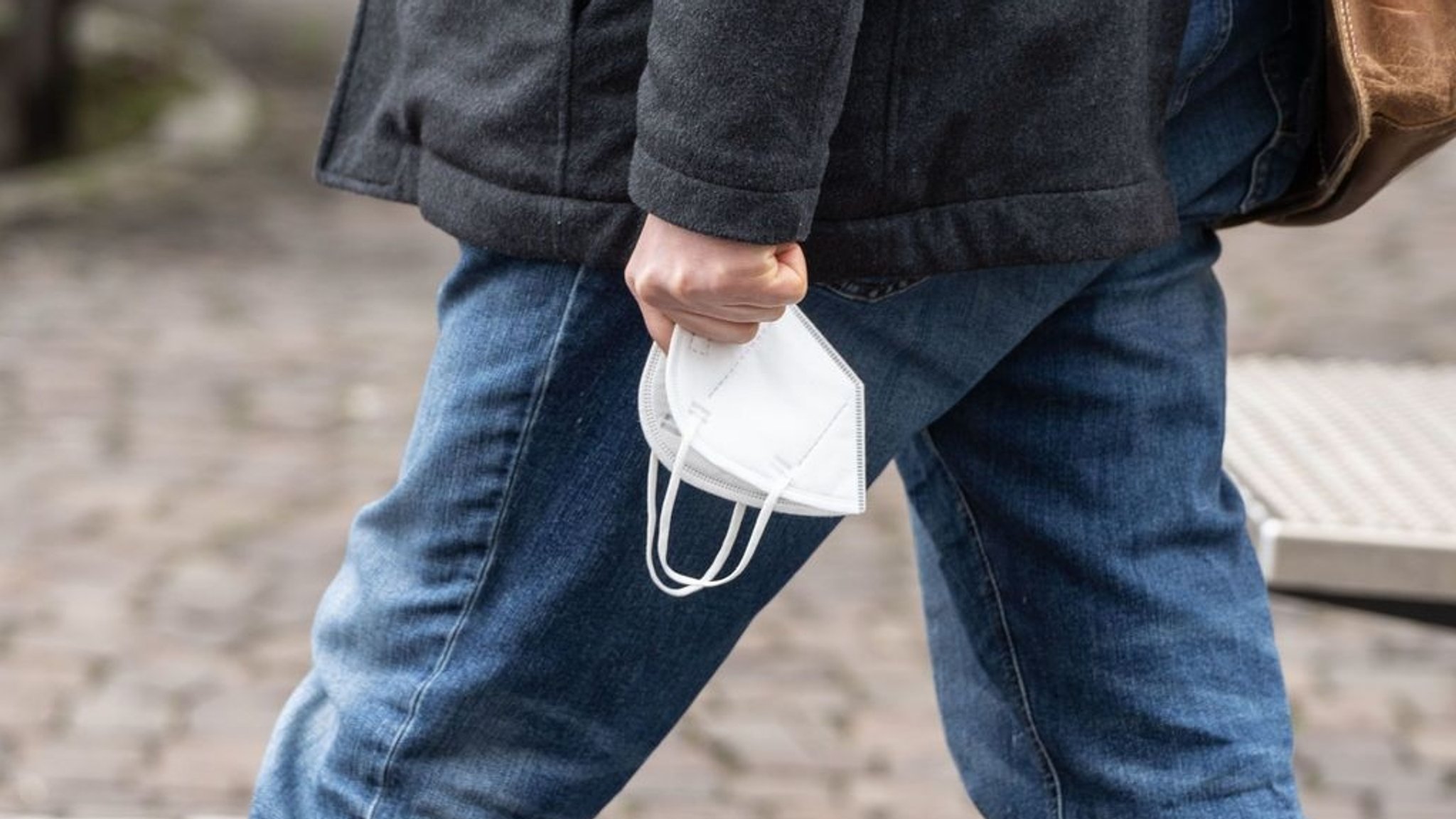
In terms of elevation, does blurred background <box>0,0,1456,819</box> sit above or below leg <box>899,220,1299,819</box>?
below

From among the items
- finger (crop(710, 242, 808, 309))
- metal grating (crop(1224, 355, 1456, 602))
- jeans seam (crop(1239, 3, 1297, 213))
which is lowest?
metal grating (crop(1224, 355, 1456, 602))

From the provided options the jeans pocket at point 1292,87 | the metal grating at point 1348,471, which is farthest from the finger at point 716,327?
the metal grating at point 1348,471

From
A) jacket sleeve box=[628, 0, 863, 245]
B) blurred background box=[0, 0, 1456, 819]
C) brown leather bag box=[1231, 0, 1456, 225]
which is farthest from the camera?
blurred background box=[0, 0, 1456, 819]

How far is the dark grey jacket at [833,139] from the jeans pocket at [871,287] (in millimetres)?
19

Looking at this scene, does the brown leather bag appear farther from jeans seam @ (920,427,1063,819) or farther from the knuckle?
the knuckle

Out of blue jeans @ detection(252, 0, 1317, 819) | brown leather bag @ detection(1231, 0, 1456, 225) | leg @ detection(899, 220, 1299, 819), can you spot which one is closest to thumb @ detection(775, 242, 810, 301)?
blue jeans @ detection(252, 0, 1317, 819)

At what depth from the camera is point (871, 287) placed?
148cm

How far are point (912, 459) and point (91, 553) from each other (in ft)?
9.03

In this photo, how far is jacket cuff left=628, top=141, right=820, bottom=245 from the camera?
4.29 ft

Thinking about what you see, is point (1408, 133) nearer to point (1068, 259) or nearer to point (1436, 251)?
point (1068, 259)

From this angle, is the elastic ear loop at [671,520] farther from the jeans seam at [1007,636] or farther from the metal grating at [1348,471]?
the metal grating at [1348,471]

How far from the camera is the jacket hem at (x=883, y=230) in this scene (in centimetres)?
141

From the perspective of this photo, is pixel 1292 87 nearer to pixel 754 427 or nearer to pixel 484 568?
pixel 754 427

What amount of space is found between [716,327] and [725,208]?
0.11 m
